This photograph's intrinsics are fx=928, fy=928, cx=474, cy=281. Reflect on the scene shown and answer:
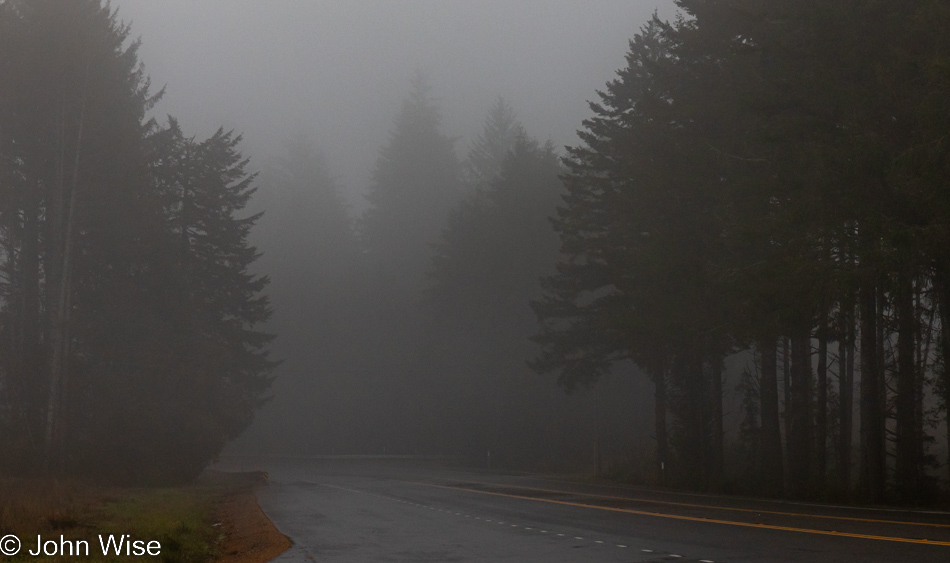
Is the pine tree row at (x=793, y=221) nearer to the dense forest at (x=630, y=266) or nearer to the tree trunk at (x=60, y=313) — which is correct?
the dense forest at (x=630, y=266)

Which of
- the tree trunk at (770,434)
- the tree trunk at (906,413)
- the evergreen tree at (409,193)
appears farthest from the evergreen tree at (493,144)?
the tree trunk at (906,413)

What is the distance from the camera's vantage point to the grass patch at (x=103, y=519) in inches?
507

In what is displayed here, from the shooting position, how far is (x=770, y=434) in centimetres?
2577

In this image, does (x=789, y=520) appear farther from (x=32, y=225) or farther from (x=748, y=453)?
(x=32, y=225)

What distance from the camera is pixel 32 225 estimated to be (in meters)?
33.4

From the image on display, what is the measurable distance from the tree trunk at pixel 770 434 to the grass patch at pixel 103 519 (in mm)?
14600

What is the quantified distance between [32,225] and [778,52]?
26.0m

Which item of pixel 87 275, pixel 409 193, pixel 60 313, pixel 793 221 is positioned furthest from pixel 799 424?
pixel 409 193

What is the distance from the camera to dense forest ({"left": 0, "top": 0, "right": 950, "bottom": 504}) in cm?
1953

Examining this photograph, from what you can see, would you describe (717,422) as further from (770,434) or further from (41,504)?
(41,504)

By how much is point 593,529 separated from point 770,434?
11.9 metres

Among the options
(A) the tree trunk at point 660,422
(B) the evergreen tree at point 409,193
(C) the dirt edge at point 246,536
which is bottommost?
(C) the dirt edge at point 246,536

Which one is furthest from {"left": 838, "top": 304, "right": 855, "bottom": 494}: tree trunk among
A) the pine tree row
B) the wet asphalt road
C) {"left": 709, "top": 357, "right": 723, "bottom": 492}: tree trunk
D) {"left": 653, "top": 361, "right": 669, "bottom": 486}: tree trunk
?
{"left": 653, "top": 361, "right": 669, "bottom": 486}: tree trunk

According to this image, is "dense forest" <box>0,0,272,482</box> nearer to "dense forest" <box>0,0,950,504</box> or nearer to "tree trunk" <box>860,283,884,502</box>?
"dense forest" <box>0,0,950,504</box>
